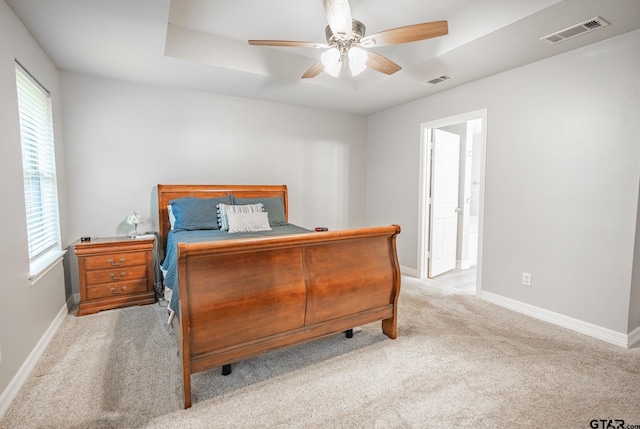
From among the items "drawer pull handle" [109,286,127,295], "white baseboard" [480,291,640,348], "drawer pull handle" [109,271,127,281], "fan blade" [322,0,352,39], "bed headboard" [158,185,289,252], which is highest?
"fan blade" [322,0,352,39]

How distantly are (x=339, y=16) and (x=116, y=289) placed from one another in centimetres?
313

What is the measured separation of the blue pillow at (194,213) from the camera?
3232 mm

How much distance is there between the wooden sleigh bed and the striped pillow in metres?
1.43

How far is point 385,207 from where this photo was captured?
4.71 metres

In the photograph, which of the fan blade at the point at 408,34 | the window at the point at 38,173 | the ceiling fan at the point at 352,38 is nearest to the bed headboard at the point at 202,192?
the window at the point at 38,173

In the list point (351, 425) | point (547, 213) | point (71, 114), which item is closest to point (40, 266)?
Answer: point (71, 114)

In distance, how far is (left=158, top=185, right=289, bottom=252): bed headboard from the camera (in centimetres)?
348

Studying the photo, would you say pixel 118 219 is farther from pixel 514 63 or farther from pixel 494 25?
pixel 514 63

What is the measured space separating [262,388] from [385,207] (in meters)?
3.37

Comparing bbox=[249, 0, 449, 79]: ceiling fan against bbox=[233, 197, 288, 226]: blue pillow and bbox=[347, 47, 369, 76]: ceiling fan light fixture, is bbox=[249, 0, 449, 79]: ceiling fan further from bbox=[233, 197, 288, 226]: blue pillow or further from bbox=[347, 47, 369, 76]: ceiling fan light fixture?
bbox=[233, 197, 288, 226]: blue pillow

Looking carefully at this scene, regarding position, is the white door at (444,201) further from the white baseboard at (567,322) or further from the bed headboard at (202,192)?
the bed headboard at (202,192)

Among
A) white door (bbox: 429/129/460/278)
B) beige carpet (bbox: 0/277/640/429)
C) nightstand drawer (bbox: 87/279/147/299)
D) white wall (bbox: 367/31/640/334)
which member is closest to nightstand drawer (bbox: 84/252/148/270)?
nightstand drawer (bbox: 87/279/147/299)

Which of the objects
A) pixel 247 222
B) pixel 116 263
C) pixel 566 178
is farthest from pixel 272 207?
pixel 566 178

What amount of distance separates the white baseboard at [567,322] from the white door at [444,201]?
3.15 ft
